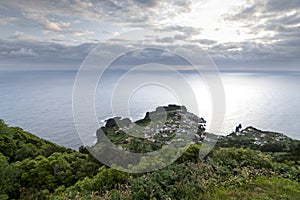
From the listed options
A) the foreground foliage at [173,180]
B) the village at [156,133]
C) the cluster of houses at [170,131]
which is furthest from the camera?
the cluster of houses at [170,131]

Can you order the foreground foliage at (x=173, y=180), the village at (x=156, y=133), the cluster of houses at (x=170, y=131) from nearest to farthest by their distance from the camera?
1. the foreground foliage at (x=173, y=180)
2. the village at (x=156, y=133)
3. the cluster of houses at (x=170, y=131)

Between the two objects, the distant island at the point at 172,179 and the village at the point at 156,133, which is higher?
the distant island at the point at 172,179

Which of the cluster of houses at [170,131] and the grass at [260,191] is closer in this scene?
the grass at [260,191]

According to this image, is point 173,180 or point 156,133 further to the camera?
point 156,133

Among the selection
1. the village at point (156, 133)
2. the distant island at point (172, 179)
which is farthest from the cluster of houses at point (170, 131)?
the distant island at point (172, 179)

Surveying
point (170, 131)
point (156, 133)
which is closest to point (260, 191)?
point (170, 131)

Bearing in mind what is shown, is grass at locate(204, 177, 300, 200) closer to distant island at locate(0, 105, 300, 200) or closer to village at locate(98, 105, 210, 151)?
distant island at locate(0, 105, 300, 200)

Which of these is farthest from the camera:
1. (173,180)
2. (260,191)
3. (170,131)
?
(170,131)

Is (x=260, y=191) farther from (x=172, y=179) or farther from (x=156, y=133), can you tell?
(x=156, y=133)

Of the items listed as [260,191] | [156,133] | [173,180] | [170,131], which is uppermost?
[173,180]

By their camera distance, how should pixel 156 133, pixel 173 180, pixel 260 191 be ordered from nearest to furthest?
pixel 260 191 → pixel 173 180 → pixel 156 133

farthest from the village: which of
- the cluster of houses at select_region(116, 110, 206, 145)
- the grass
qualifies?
the grass

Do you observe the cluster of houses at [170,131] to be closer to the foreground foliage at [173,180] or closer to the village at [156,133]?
the village at [156,133]

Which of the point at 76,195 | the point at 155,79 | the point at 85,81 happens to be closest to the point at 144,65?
the point at 85,81
